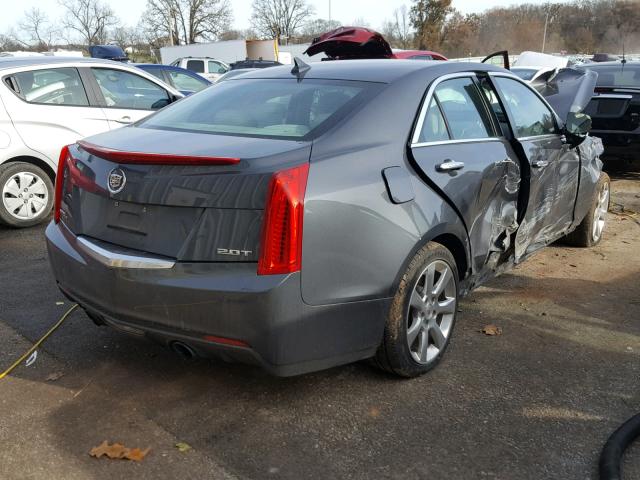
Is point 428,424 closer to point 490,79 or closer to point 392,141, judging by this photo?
point 392,141

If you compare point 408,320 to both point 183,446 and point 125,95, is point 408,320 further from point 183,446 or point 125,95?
point 125,95

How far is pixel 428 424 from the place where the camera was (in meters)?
2.87

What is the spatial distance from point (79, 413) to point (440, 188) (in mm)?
2003

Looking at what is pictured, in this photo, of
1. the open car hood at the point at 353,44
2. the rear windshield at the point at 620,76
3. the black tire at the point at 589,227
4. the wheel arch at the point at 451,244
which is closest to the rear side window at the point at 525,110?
the wheel arch at the point at 451,244

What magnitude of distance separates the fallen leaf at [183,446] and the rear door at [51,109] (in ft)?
14.6

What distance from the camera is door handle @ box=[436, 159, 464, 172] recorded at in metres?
3.23

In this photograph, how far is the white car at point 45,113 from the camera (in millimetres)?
6102

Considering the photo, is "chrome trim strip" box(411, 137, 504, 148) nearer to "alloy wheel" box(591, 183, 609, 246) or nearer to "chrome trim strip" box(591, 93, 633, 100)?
"alloy wheel" box(591, 183, 609, 246)

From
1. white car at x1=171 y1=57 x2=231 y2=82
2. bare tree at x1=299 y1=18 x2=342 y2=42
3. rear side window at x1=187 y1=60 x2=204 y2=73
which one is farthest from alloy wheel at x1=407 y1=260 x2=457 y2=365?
bare tree at x1=299 y1=18 x2=342 y2=42

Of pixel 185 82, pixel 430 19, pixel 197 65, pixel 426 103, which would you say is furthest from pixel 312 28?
pixel 426 103

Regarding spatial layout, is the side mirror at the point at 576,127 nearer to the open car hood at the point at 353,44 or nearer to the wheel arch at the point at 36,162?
the open car hood at the point at 353,44

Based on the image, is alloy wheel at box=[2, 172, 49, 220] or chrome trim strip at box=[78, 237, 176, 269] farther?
alloy wheel at box=[2, 172, 49, 220]

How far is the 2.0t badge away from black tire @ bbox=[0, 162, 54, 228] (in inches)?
147

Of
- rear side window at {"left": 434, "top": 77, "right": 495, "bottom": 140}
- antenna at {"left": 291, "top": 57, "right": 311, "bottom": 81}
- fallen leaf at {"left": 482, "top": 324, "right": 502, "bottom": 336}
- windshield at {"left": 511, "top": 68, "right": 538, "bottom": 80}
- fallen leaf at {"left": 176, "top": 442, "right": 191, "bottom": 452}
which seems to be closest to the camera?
fallen leaf at {"left": 176, "top": 442, "right": 191, "bottom": 452}
